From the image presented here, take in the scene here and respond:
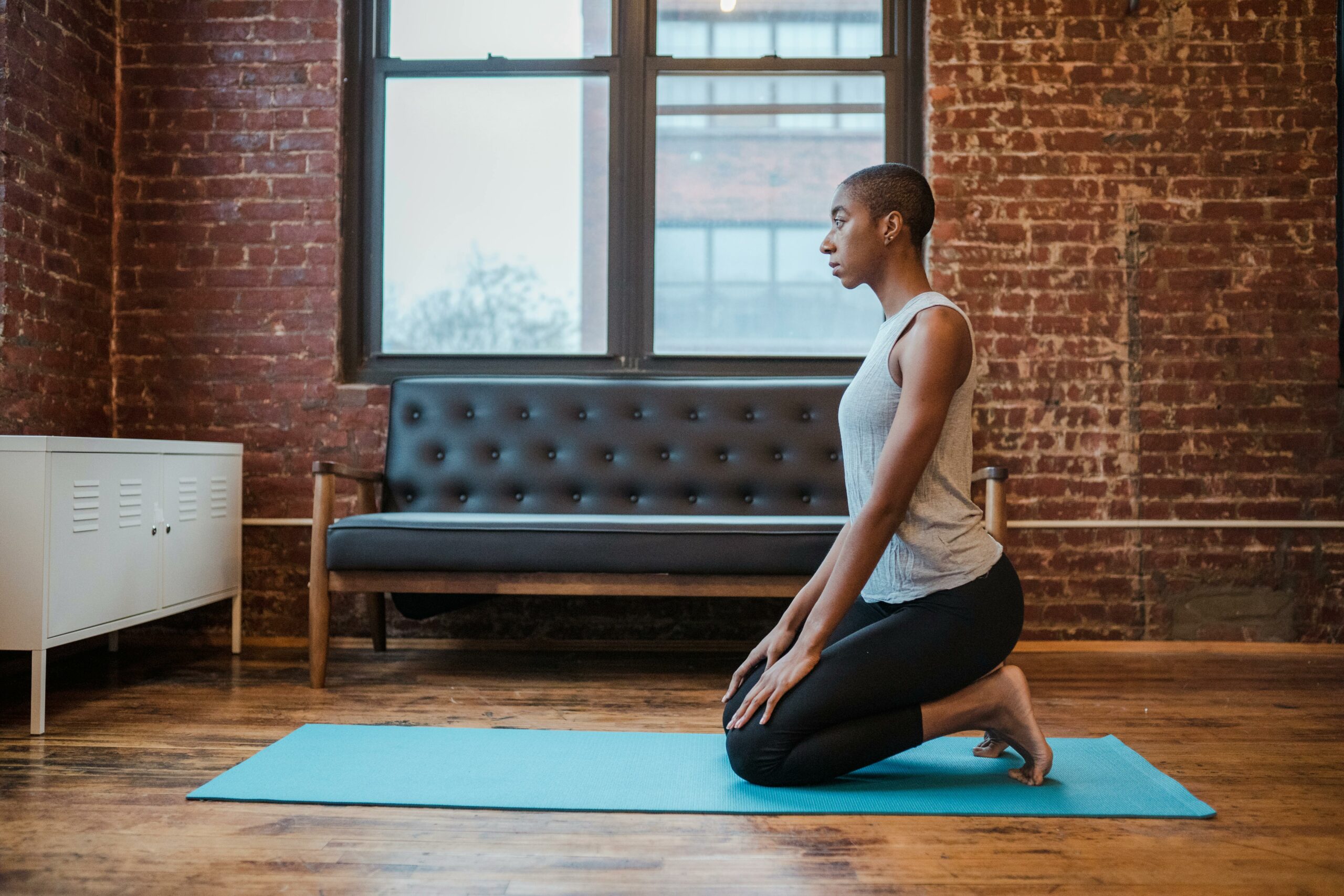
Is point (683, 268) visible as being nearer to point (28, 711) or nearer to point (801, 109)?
point (801, 109)

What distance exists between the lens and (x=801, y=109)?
3609 mm

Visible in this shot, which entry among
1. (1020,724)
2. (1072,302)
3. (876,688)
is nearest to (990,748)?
(1020,724)

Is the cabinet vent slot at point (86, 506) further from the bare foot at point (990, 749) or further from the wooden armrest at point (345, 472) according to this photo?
the bare foot at point (990, 749)

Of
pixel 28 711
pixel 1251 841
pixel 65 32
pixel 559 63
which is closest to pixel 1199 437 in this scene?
pixel 1251 841

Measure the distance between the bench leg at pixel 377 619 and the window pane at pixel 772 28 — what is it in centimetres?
224

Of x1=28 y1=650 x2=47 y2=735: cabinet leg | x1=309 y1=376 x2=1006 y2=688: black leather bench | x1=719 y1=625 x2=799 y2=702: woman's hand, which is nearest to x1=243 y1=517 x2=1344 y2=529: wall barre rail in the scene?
x1=309 y1=376 x2=1006 y2=688: black leather bench

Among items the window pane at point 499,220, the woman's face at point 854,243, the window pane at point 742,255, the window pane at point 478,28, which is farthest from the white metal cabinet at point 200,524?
the woman's face at point 854,243

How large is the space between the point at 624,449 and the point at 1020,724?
1.72 metres

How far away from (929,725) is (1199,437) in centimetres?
218

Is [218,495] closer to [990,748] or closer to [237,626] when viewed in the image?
[237,626]

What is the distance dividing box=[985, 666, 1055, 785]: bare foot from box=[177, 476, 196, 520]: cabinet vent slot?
94.2 inches

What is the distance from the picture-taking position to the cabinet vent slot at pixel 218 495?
3.15 metres

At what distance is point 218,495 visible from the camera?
320cm

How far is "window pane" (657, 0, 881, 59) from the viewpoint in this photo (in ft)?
11.8
